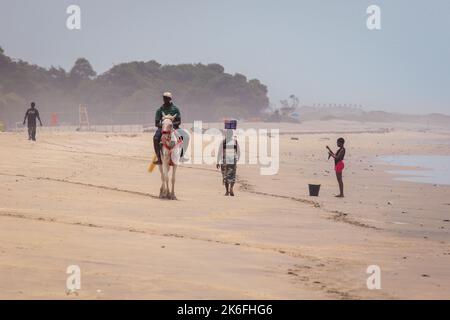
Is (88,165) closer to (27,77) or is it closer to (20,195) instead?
(20,195)

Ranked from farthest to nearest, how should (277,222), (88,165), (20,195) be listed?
(88,165) < (20,195) < (277,222)

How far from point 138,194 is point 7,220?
636 cm

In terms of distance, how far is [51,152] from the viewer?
29641 millimetres

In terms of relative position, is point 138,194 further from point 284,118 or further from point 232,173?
point 284,118

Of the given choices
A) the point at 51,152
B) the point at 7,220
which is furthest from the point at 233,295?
the point at 51,152

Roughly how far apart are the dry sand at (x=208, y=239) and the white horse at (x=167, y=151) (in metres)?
0.49

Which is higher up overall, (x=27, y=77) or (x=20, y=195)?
(x=27, y=77)

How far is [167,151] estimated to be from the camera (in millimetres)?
18469

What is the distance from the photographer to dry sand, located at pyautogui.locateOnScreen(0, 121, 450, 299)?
29.7ft

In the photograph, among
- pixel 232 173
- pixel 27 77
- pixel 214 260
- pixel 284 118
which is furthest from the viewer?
pixel 284 118

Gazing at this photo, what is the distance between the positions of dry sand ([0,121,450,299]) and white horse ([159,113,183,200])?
1.61 feet

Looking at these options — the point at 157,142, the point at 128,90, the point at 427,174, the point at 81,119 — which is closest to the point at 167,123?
the point at 157,142

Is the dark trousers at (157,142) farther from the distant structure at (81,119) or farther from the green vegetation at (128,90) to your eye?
the green vegetation at (128,90)
